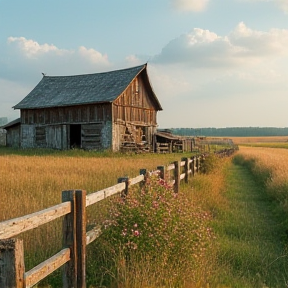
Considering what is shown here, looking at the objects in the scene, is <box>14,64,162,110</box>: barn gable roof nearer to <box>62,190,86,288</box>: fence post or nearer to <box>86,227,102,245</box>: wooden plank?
<box>86,227,102,245</box>: wooden plank

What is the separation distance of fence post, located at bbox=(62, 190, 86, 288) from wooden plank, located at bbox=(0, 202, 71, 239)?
152 mm

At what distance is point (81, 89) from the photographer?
32.5m

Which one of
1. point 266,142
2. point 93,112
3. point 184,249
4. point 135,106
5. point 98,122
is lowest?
point 266,142

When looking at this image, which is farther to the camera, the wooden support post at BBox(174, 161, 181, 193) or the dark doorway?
the dark doorway

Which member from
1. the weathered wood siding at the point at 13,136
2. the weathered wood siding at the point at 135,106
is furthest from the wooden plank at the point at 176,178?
the weathered wood siding at the point at 13,136

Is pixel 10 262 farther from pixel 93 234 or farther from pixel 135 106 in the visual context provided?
pixel 135 106

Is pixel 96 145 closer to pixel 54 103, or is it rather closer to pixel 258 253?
pixel 54 103

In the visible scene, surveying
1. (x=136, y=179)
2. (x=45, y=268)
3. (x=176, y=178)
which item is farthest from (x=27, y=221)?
(x=176, y=178)

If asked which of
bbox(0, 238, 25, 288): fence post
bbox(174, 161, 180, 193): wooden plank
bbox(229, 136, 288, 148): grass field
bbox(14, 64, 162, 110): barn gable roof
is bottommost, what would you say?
bbox(229, 136, 288, 148): grass field

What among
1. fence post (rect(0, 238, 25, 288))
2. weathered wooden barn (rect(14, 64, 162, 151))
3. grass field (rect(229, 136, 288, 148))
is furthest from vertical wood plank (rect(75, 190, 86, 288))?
grass field (rect(229, 136, 288, 148))

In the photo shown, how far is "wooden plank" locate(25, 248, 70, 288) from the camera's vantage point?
10.9ft

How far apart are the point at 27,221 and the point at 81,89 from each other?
2988cm

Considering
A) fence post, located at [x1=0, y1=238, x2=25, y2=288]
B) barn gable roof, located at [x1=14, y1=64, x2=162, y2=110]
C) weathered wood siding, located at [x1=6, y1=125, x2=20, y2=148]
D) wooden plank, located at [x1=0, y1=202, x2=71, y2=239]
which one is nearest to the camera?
fence post, located at [x1=0, y1=238, x2=25, y2=288]

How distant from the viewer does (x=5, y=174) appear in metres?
13.6
